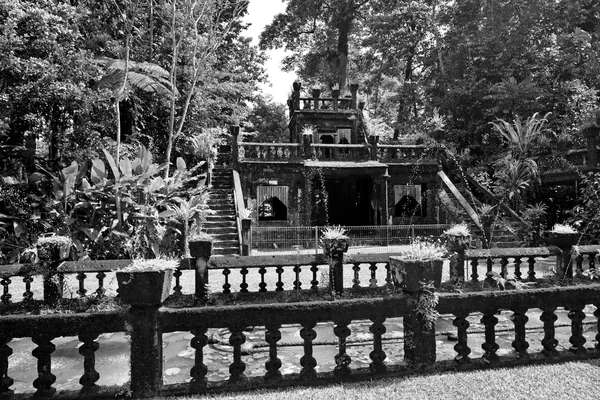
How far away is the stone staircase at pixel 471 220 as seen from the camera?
49.3 ft

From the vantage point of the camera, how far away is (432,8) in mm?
26031

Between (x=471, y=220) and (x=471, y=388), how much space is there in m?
13.8

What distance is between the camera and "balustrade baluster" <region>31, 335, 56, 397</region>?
329 cm

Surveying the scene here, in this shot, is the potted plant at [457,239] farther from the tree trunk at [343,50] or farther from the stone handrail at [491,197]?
the tree trunk at [343,50]

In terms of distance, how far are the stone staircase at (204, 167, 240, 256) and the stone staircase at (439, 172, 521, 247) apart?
8796mm

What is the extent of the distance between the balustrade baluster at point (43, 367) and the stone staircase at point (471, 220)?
13017 mm

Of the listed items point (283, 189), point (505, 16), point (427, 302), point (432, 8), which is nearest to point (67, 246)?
point (427, 302)

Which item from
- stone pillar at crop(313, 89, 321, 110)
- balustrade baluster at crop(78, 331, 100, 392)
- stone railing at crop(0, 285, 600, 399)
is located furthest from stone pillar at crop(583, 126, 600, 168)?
balustrade baluster at crop(78, 331, 100, 392)

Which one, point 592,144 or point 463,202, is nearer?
point 592,144

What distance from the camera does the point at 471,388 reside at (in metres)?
3.47

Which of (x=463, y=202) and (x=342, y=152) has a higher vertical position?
(x=342, y=152)

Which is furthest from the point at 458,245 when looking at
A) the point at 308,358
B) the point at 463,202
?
the point at 463,202

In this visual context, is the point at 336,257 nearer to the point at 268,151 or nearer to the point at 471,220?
the point at 471,220

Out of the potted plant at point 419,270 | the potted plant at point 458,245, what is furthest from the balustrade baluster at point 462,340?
the potted plant at point 458,245
